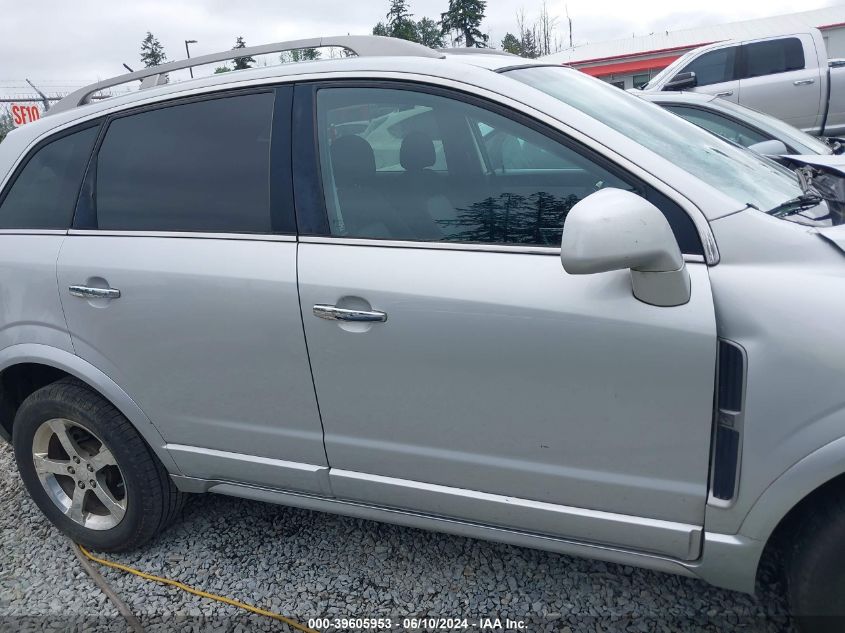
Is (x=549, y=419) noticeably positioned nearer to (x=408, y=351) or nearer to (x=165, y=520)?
(x=408, y=351)

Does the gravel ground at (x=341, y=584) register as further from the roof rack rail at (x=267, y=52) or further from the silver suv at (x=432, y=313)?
the roof rack rail at (x=267, y=52)

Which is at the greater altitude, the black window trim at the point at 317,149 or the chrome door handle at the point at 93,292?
the black window trim at the point at 317,149

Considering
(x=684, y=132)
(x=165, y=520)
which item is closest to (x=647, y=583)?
(x=684, y=132)

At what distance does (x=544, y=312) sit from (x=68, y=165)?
2.03 metres

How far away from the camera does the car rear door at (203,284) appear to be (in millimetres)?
2266

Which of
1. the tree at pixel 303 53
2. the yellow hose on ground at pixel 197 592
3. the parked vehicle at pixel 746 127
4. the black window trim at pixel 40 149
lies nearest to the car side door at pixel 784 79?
the parked vehicle at pixel 746 127

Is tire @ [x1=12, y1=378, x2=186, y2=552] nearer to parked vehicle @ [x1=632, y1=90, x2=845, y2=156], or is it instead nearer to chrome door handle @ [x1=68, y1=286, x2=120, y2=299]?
chrome door handle @ [x1=68, y1=286, x2=120, y2=299]

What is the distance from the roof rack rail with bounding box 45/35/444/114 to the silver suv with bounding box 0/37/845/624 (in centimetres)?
2

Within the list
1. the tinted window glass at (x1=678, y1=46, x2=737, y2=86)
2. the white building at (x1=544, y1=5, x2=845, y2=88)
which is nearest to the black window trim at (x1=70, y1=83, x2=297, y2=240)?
the tinted window glass at (x1=678, y1=46, x2=737, y2=86)

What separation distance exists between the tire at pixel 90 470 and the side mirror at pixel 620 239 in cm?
192

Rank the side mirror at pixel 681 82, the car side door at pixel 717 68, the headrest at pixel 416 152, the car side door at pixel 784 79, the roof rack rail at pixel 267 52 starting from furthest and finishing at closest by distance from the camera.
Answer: the car side door at pixel 717 68
the car side door at pixel 784 79
the side mirror at pixel 681 82
the roof rack rail at pixel 267 52
the headrest at pixel 416 152

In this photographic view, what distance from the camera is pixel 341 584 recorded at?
2.58 m

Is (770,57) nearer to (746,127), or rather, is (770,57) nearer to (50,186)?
(746,127)

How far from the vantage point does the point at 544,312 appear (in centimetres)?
187
